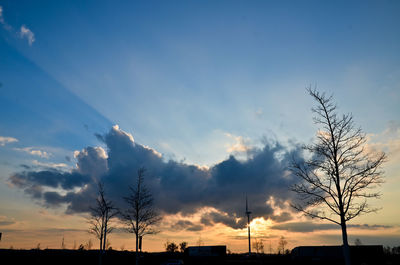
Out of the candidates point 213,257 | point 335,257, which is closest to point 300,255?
point 335,257

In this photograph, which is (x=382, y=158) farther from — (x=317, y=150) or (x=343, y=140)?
(x=317, y=150)

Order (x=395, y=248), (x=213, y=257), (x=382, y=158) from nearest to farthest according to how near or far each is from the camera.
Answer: (x=382, y=158)
(x=213, y=257)
(x=395, y=248)

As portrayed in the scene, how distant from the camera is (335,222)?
57.1ft

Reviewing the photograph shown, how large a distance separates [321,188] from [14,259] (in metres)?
55.1

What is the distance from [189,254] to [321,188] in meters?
97.9

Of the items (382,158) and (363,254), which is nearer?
(382,158)

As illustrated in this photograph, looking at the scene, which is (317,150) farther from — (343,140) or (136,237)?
(136,237)

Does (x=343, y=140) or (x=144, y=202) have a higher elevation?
(x=343, y=140)

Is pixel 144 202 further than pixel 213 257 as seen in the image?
No

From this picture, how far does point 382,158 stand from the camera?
55.6 ft

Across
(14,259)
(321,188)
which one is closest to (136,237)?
(321,188)

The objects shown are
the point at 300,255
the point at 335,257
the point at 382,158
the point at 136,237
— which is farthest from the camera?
the point at 300,255

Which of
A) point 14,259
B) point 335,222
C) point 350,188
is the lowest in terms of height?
point 14,259

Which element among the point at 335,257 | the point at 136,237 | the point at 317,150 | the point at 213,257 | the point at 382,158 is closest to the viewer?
the point at 382,158
